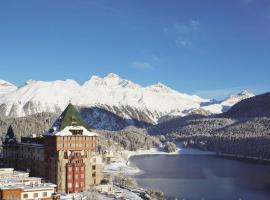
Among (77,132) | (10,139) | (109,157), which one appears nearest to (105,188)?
(77,132)

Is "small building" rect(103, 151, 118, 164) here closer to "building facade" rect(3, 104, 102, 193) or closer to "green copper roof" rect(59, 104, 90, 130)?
"building facade" rect(3, 104, 102, 193)

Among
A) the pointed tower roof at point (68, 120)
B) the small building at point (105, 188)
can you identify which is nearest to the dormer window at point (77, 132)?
the pointed tower roof at point (68, 120)

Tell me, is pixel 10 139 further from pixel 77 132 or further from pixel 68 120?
pixel 77 132

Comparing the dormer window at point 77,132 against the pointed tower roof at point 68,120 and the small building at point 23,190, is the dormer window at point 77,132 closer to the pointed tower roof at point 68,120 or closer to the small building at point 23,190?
the pointed tower roof at point 68,120

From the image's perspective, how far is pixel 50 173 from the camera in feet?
326

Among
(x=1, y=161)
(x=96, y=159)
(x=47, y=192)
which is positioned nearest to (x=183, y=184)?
(x=96, y=159)

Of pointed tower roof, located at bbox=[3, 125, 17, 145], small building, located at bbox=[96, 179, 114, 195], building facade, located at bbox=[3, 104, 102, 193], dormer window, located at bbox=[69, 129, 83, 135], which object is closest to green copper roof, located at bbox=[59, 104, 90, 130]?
building facade, located at bbox=[3, 104, 102, 193]

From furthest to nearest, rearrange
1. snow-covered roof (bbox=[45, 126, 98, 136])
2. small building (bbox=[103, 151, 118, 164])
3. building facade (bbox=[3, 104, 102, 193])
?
small building (bbox=[103, 151, 118, 164]), building facade (bbox=[3, 104, 102, 193]), snow-covered roof (bbox=[45, 126, 98, 136])

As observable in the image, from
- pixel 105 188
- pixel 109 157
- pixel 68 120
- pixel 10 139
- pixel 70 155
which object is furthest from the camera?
pixel 109 157

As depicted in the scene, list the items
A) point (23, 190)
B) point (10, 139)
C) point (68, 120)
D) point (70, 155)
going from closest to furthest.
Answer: point (23, 190)
point (70, 155)
point (68, 120)
point (10, 139)

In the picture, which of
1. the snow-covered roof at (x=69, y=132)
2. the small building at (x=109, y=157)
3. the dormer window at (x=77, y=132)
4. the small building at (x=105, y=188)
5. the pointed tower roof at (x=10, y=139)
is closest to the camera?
the snow-covered roof at (x=69, y=132)

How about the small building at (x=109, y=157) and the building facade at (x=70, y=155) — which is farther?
the small building at (x=109, y=157)

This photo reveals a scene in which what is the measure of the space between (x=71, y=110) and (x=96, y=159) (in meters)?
11.3

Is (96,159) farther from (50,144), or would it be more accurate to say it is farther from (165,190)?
(165,190)
